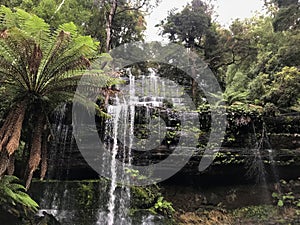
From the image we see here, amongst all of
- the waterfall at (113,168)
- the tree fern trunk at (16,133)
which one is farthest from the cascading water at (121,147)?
the tree fern trunk at (16,133)

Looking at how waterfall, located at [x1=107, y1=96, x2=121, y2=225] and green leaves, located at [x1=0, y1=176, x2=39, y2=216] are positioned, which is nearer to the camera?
green leaves, located at [x1=0, y1=176, x2=39, y2=216]

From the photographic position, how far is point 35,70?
168 inches

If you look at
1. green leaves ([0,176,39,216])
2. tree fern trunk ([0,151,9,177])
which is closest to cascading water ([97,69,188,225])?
green leaves ([0,176,39,216])

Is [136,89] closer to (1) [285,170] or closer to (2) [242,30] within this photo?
(2) [242,30]

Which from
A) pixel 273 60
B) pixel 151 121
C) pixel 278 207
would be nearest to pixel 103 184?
pixel 151 121

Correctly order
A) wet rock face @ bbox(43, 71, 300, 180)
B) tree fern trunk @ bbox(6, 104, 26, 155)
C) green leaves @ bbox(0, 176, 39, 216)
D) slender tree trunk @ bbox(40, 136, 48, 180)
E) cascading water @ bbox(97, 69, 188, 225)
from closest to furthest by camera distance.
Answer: tree fern trunk @ bbox(6, 104, 26, 155) → green leaves @ bbox(0, 176, 39, 216) → slender tree trunk @ bbox(40, 136, 48, 180) → cascading water @ bbox(97, 69, 188, 225) → wet rock face @ bbox(43, 71, 300, 180)

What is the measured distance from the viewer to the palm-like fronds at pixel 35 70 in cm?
409

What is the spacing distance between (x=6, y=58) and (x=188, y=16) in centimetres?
1008

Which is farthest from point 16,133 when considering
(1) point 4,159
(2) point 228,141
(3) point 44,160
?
(2) point 228,141

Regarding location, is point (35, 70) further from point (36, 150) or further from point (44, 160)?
point (44, 160)

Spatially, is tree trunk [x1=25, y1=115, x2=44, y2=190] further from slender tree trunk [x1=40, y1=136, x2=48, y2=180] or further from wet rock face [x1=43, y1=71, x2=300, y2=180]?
wet rock face [x1=43, y1=71, x2=300, y2=180]

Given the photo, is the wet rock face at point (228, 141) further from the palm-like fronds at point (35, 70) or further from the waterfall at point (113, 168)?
the palm-like fronds at point (35, 70)

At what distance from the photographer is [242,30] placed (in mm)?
11711

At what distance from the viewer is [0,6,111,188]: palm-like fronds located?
13.4ft
